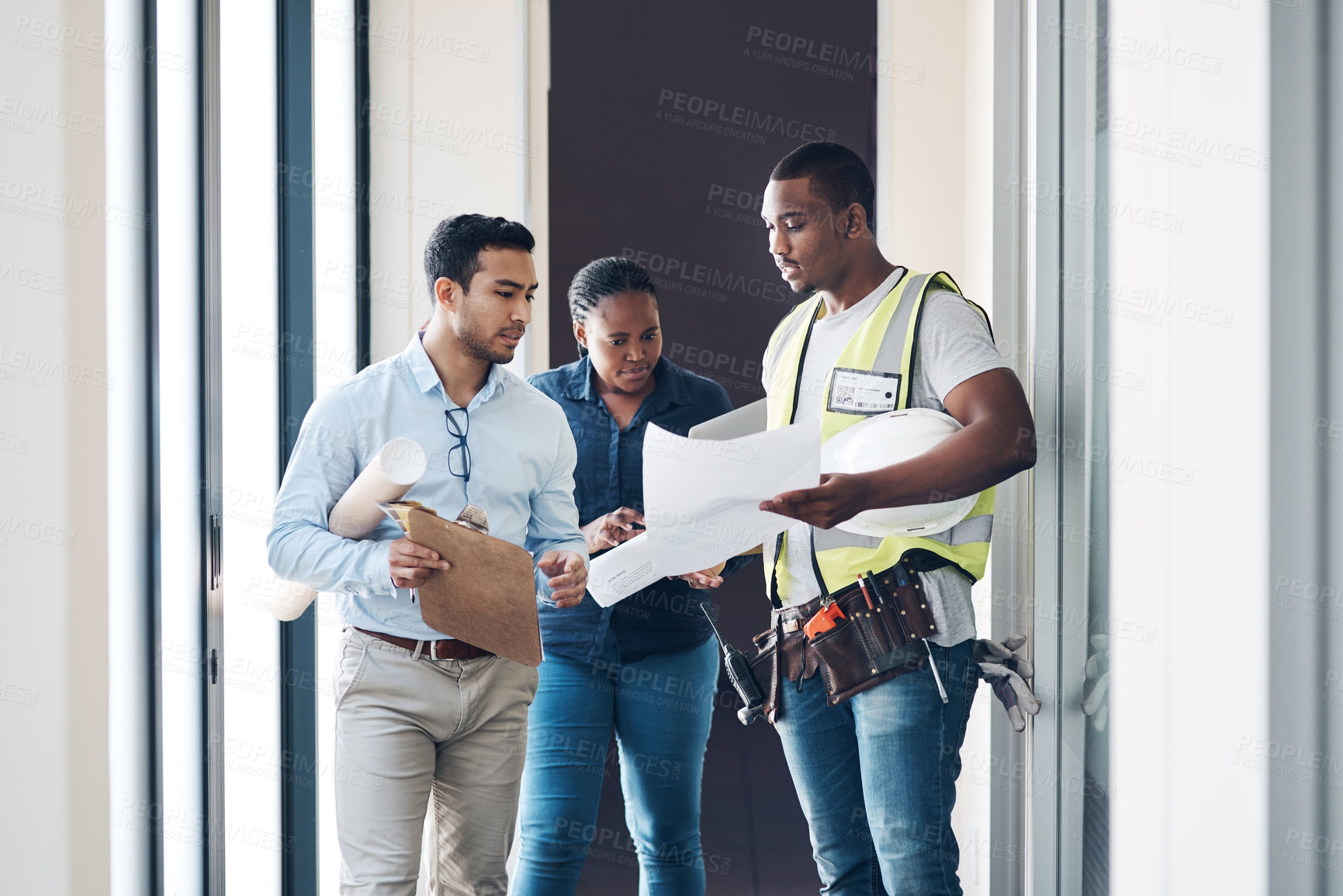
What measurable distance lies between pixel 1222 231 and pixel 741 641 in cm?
191

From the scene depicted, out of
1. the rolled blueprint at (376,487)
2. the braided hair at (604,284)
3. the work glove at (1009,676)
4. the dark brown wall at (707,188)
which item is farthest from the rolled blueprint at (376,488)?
the dark brown wall at (707,188)

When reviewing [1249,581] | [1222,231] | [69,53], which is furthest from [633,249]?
[1249,581]

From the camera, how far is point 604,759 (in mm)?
2143

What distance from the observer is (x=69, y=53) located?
4.84 ft

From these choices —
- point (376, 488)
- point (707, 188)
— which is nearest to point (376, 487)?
point (376, 488)

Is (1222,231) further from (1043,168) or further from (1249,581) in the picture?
(1043,168)

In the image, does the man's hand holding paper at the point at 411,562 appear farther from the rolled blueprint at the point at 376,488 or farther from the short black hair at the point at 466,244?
the short black hair at the point at 466,244

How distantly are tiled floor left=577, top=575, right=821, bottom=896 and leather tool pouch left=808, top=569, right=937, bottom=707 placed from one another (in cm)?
127

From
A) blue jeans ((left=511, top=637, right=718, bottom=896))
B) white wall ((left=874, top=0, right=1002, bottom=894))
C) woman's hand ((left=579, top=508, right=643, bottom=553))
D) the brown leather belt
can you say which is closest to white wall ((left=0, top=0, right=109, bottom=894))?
the brown leather belt

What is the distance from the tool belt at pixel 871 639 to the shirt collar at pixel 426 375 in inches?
29.2

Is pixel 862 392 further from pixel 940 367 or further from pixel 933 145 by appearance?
pixel 933 145

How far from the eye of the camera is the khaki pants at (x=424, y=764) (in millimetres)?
1659

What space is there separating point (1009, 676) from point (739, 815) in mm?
1370

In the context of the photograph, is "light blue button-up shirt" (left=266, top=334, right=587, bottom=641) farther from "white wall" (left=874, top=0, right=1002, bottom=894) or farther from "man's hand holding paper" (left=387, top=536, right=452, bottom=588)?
"white wall" (left=874, top=0, right=1002, bottom=894)
